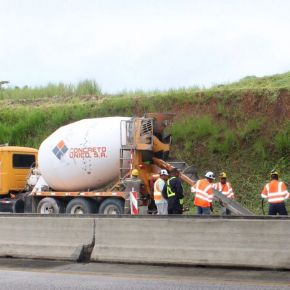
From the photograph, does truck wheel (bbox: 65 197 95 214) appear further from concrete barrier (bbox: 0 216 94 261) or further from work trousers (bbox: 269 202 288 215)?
concrete barrier (bbox: 0 216 94 261)

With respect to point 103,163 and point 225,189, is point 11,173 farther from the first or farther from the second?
point 225,189

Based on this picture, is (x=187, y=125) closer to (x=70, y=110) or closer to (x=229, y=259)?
(x=70, y=110)

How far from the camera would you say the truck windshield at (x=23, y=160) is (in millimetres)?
22078

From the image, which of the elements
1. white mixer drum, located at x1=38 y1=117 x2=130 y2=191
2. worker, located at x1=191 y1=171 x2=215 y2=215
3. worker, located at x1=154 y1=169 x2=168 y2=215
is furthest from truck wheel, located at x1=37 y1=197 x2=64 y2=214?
worker, located at x1=191 y1=171 x2=215 y2=215

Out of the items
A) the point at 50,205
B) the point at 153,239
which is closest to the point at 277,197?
the point at 153,239

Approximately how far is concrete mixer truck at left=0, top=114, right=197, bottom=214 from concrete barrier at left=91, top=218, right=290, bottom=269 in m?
6.90

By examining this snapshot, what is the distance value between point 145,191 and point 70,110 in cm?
1343

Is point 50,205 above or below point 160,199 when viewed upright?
below

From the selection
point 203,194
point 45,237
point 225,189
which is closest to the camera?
point 45,237

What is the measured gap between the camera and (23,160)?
22391mm

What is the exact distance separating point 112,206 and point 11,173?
4630 mm

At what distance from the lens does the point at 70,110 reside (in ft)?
105

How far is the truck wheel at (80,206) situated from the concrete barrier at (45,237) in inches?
258

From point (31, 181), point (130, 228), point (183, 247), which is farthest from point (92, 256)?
point (31, 181)
